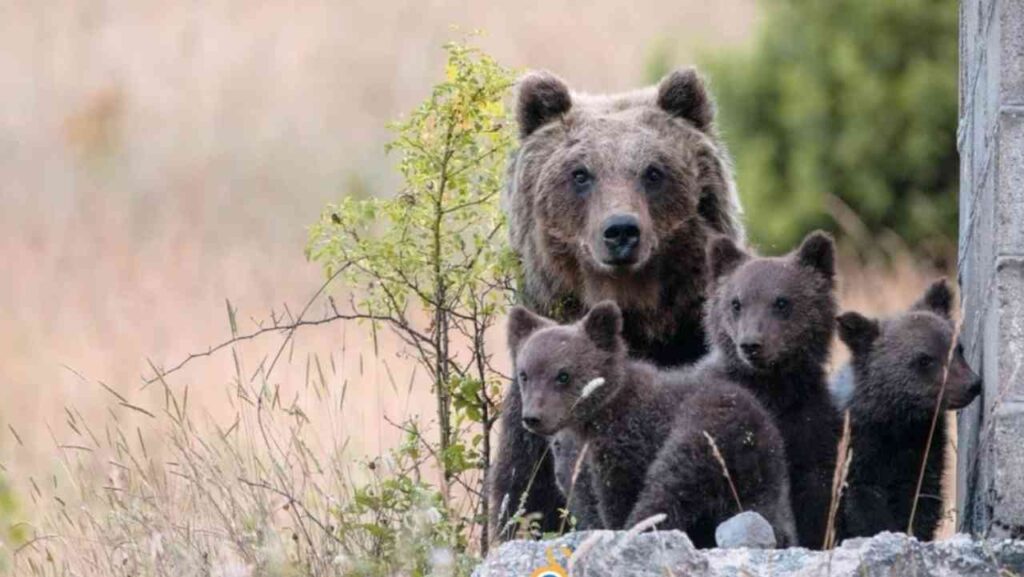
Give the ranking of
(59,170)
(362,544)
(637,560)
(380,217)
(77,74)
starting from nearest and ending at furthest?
(637,560), (362,544), (380,217), (59,170), (77,74)

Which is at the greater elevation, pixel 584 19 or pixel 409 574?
pixel 584 19

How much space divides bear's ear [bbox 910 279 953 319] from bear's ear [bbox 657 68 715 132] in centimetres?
168

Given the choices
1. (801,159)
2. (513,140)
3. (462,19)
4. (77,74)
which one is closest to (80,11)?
(77,74)

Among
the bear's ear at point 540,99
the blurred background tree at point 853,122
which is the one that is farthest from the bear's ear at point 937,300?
the blurred background tree at point 853,122

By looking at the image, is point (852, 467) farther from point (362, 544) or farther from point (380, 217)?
point (380, 217)

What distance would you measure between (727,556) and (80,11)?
86.0 feet

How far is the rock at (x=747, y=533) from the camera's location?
5.81 metres

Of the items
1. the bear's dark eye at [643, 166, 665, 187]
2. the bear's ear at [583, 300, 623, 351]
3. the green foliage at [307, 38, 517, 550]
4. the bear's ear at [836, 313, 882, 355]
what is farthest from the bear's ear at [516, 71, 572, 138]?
the bear's ear at [836, 313, 882, 355]

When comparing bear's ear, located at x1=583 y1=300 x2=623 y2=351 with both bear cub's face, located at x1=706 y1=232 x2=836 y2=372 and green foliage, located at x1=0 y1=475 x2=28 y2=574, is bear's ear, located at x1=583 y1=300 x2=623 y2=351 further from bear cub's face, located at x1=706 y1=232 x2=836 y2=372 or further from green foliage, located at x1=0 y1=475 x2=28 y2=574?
green foliage, located at x1=0 y1=475 x2=28 y2=574

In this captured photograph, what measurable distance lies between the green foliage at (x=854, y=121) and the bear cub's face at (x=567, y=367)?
35.0ft

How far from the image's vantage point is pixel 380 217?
792 centimetres

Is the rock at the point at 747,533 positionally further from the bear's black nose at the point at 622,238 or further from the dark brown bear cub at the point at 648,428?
the bear's black nose at the point at 622,238

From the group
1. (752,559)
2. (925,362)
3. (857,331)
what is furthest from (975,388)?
(752,559)

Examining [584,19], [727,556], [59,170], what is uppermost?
[584,19]
